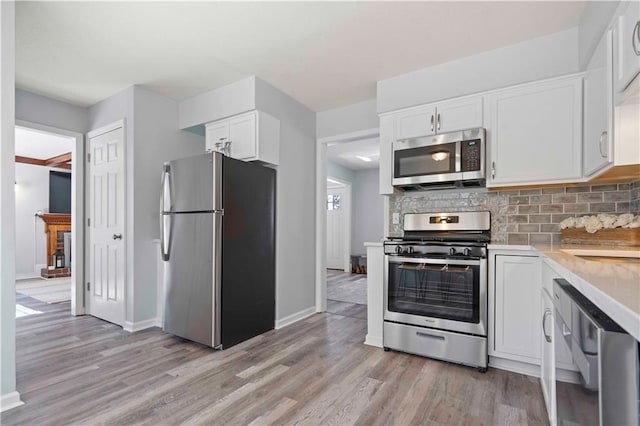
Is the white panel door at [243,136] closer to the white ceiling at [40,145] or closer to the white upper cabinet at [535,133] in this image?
the white upper cabinet at [535,133]

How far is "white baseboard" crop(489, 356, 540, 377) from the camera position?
223 cm

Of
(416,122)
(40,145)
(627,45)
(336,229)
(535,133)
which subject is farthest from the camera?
(336,229)

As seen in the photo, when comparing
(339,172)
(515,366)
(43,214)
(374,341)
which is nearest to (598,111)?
(515,366)

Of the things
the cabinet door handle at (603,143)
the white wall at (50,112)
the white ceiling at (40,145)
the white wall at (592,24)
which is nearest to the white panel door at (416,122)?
the white wall at (592,24)

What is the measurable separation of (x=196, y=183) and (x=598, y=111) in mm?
2914

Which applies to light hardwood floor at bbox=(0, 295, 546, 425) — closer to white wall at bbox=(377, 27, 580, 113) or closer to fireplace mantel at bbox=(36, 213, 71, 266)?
white wall at bbox=(377, 27, 580, 113)

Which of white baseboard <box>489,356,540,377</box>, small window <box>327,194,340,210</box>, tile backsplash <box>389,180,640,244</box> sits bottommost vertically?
white baseboard <box>489,356,540,377</box>

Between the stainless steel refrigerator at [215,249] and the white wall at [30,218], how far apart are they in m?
5.55

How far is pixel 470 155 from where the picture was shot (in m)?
2.55

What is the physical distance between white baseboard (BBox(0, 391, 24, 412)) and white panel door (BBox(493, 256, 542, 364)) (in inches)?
121

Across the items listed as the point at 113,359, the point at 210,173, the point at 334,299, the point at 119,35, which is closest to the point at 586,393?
the point at 210,173

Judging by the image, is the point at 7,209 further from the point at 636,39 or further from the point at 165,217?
the point at 636,39

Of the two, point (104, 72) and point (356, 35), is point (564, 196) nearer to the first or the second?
point (356, 35)

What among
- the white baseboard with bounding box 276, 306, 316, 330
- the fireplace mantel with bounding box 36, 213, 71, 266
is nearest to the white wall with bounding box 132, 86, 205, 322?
the white baseboard with bounding box 276, 306, 316, 330
